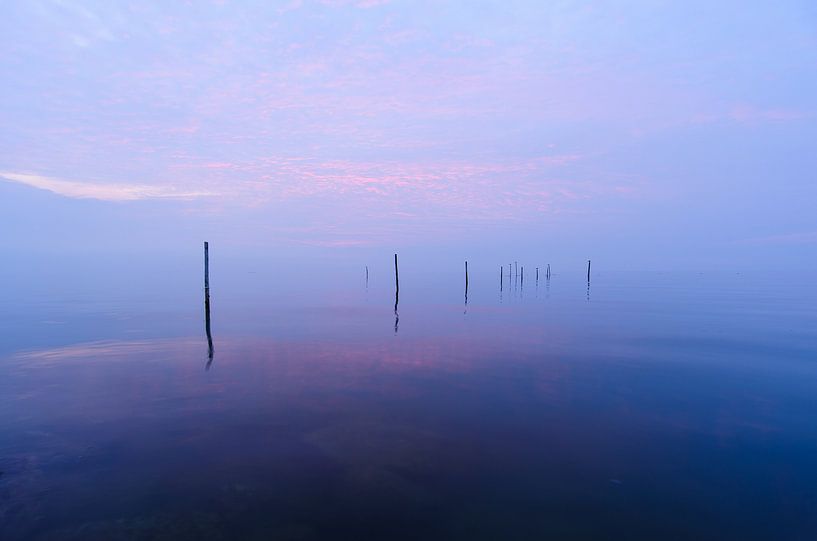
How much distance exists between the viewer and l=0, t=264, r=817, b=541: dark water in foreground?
7512mm

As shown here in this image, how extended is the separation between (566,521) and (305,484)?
16.0 feet

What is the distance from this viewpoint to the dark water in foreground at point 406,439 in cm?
751

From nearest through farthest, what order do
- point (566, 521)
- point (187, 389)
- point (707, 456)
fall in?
point (566, 521) < point (707, 456) < point (187, 389)

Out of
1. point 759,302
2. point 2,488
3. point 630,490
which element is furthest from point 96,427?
point 759,302

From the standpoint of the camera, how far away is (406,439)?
11055 mm

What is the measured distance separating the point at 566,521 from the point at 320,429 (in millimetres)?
6601

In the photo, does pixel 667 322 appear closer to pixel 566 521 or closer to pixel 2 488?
pixel 566 521

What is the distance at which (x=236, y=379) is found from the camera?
17.1m

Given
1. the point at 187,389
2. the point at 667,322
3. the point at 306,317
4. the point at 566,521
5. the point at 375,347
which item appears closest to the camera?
the point at 566,521

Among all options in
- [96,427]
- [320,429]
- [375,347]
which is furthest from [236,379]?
[375,347]

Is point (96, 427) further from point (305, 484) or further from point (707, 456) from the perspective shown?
point (707, 456)

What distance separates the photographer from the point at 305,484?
28.4 ft

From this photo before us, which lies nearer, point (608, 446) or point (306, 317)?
point (608, 446)

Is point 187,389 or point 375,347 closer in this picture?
point 187,389
